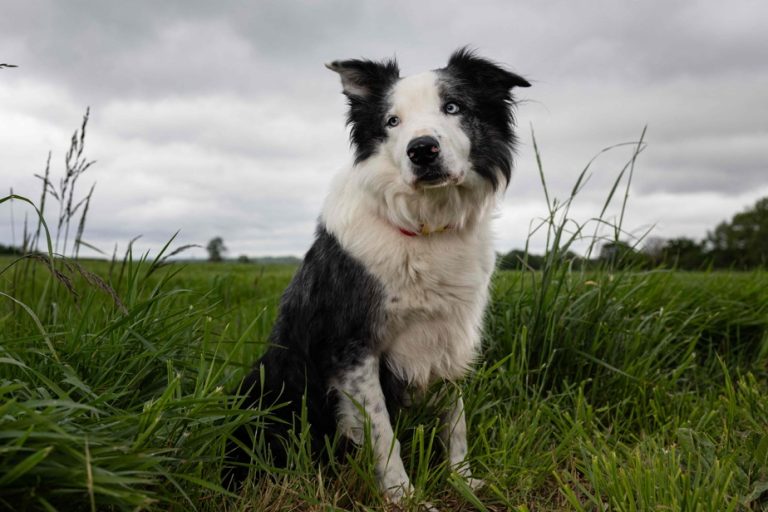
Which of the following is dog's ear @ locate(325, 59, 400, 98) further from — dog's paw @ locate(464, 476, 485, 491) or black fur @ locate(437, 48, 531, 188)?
dog's paw @ locate(464, 476, 485, 491)

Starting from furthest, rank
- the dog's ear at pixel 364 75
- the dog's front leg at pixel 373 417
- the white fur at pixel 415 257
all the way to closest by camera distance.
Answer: the dog's ear at pixel 364 75, the white fur at pixel 415 257, the dog's front leg at pixel 373 417

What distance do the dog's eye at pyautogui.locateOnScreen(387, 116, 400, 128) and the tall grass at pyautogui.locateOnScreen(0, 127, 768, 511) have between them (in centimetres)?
110

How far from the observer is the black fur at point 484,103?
3080mm

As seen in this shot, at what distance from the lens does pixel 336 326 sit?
2938 mm

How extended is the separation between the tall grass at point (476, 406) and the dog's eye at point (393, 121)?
110 centimetres

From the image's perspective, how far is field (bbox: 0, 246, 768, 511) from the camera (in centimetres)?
188

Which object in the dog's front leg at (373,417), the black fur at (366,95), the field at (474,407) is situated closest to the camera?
the field at (474,407)

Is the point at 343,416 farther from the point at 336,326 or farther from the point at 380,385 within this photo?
the point at 336,326

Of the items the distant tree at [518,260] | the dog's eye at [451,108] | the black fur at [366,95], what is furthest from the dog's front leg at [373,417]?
the distant tree at [518,260]

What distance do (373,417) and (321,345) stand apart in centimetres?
41

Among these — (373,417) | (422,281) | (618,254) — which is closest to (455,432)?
(373,417)

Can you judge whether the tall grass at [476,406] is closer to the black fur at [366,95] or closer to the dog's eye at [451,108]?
the black fur at [366,95]

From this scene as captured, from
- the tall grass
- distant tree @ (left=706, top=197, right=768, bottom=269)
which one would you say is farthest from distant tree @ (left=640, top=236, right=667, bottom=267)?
distant tree @ (left=706, top=197, right=768, bottom=269)

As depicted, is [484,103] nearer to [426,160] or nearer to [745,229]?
[426,160]
